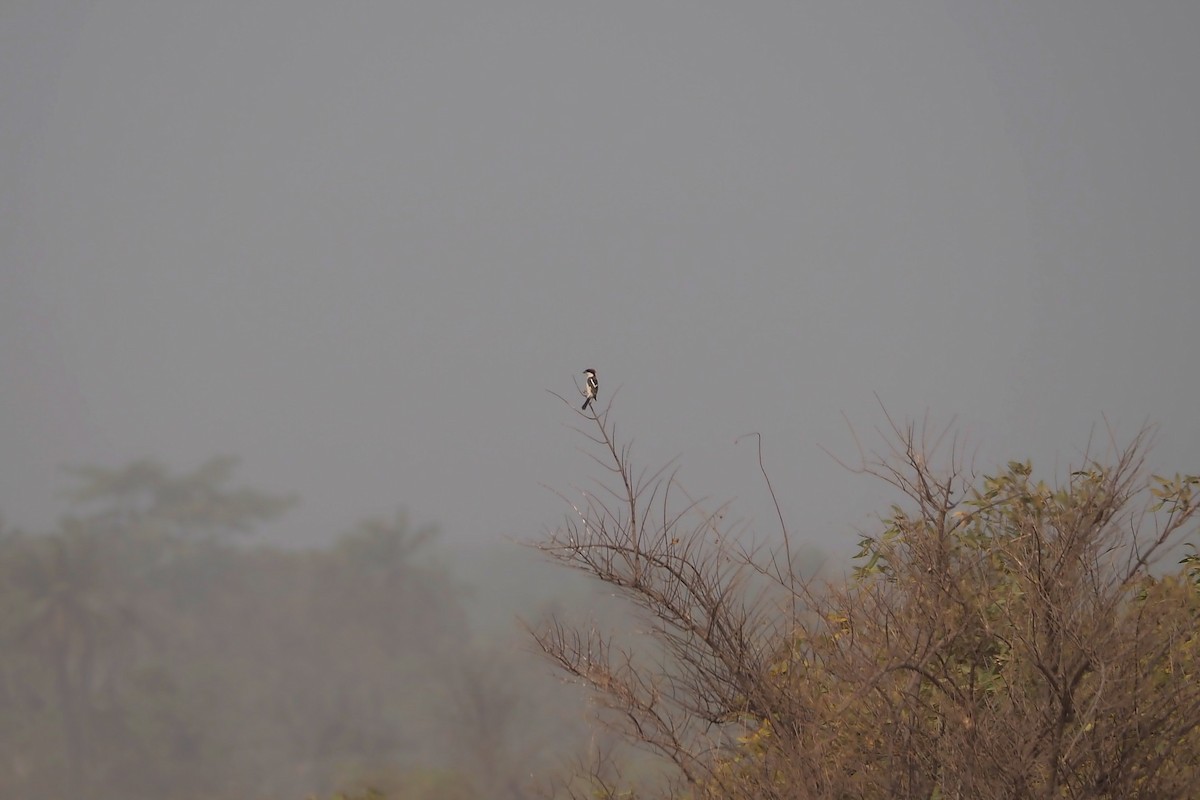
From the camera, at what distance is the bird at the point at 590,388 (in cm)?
512

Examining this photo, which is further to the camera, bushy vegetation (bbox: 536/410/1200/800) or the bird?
the bird

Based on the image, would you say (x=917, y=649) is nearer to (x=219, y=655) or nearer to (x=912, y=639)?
(x=912, y=639)

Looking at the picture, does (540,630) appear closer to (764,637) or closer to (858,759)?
(764,637)

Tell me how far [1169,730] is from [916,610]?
3.18ft

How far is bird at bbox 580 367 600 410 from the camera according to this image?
202 inches

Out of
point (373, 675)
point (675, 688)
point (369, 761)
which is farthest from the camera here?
point (373, 675)

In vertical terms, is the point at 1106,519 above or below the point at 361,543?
below

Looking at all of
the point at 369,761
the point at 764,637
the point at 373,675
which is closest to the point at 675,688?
the point at 764,637

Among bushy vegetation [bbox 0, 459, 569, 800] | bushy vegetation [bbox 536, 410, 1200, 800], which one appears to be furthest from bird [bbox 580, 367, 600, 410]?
bushy vegetation [bbox 0, 459, 569, 800]

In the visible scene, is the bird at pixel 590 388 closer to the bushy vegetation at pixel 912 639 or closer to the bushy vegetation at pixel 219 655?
the bushy vegetation at pixel 912 639

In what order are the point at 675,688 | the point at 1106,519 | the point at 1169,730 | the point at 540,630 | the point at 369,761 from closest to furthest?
the point at 1169,730, the point at 1106,519, the point at 675,688, the point at 540,630, the point at 369,761

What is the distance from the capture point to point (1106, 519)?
4883 millimetres

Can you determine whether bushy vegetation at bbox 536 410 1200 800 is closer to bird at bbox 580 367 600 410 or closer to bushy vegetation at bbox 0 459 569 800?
bird at bbox 580 367 600 410

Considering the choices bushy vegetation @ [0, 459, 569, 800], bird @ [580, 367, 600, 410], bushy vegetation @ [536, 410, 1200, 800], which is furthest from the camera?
bushy vegetation @ [0, 459, 569, 800]
